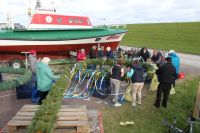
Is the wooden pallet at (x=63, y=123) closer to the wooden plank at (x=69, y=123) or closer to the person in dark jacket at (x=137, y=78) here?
the wooden plank at (x=69, y=123)

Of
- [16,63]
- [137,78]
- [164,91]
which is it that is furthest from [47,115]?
[16,63]

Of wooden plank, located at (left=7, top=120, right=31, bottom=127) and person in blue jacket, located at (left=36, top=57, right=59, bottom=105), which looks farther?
person in blue jacket, located at (left=36, top=57, right=59, bottom=105)

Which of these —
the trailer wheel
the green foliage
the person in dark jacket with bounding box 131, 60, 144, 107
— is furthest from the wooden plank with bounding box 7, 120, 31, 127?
the trailer wheel

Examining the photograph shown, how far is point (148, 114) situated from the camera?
943cm

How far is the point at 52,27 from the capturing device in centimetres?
1956

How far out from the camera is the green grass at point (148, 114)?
27.0 feet

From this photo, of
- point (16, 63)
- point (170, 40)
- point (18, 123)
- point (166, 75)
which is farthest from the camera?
point (170, 40)

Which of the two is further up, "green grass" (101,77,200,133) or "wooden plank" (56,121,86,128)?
"wooden plank" (56,121,86,128)

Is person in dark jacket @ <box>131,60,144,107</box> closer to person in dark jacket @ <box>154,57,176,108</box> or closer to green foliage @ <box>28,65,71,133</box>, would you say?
person in dark jacket @ <box>154,57,176,108</box>

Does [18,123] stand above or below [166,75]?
below

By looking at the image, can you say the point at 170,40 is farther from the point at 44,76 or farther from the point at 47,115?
the point at 47,115

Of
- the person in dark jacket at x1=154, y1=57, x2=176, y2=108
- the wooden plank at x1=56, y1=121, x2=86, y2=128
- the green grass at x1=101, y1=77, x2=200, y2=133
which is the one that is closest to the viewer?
the wooden plank at x1=56, y1=121, x2=86, y2=128

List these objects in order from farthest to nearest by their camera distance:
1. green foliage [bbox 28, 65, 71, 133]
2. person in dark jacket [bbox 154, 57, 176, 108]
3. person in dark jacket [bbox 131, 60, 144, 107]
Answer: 1. person in dark jacket [bbox 131, 60, 144, 107]
2. person in dark jacket [bbox 154, 57, 176, 108]
3. green foliage [bbox 28, 65, 71, 133]

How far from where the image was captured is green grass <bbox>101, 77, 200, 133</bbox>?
8.23 metres
